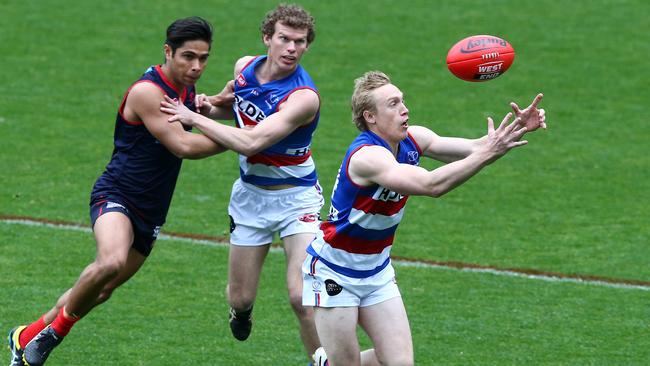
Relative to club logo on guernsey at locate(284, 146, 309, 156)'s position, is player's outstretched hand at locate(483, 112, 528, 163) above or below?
above

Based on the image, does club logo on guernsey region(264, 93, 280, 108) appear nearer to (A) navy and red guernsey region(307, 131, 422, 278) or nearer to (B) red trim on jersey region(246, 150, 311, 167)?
(B) red trim on jersey region(246, 150, 311, 167)

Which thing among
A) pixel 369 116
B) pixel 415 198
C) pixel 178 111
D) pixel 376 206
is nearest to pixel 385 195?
pixel 376 206

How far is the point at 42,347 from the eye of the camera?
371 inches

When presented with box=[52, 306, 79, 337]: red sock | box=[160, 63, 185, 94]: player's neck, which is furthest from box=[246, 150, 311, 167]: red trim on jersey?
box=[52, 306, 79, 337]: red sock

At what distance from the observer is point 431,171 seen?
791 cm

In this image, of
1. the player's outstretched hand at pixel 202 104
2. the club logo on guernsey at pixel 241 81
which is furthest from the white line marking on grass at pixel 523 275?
the club logo on guernsey at pixel 241 81

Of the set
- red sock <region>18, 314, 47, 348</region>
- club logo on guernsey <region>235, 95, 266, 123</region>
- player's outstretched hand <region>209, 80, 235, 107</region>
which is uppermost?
player's outstretched hand <region>209, 80, 235, 107</region>

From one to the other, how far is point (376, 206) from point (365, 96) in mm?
761

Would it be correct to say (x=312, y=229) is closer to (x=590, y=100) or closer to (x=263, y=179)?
(x=263, y=179)

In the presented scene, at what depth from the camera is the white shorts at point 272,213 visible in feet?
32.4

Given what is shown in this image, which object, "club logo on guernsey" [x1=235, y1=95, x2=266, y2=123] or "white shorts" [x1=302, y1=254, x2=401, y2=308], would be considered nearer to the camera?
"white shorts" [x1=302, y1=254, x2=401, y2=308]

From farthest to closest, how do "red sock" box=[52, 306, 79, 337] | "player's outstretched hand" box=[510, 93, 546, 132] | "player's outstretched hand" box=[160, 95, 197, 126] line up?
"red sock" box=[52, 306, 79, 337], "player's outstretched hand" box=[160, 95, 197, 126], "player's outstretched hand" box=[510, 93, 546, 132]

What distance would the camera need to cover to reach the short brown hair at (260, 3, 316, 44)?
380 inches

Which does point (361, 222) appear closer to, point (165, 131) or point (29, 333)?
point (165, 131)
